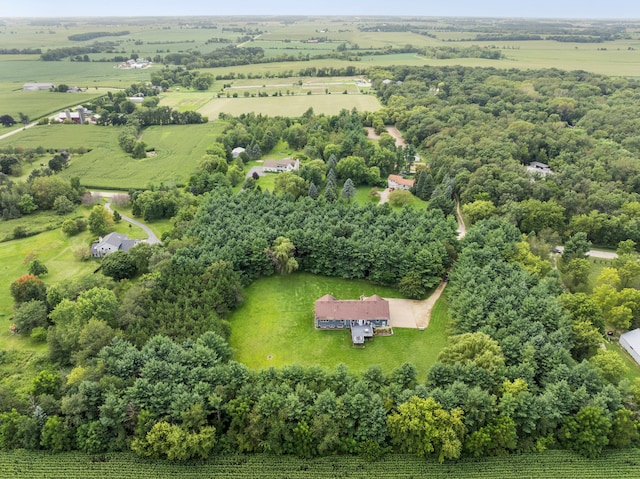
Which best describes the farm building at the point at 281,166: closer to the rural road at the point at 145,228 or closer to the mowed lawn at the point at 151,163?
the mowed lawn at the point at 151,163

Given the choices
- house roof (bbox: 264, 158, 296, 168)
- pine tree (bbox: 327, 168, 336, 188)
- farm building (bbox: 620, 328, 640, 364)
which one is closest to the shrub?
house roof (bbox: 264, 158, 296, 168)

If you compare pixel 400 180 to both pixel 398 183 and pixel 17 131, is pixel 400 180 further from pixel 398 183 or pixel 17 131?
pixel 17 131

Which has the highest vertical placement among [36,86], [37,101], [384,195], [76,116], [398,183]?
[36,86]

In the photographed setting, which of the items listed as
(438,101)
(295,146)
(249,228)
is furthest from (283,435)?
(438,101)

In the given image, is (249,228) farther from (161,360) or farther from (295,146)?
(295,146)

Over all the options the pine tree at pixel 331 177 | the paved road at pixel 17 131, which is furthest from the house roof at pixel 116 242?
the paved road at pixel 17 131

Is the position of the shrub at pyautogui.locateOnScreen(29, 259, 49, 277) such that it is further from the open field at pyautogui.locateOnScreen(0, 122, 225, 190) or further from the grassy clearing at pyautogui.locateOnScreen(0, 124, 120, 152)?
the grassy clearing at pyautogui.locateOnScreen(0, 124, 120, 152)

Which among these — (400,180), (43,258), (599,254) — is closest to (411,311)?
(599,254)
